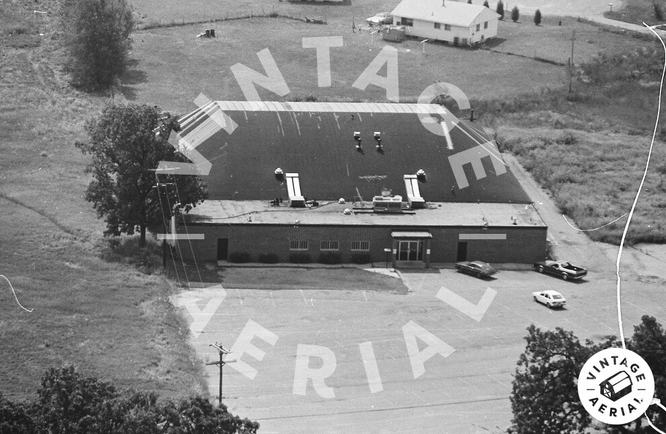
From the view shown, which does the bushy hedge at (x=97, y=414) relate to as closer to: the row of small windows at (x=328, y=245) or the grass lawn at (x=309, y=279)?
the grass lawn at (x=309, y=279)

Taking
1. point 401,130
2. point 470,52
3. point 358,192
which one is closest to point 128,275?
point 358,192

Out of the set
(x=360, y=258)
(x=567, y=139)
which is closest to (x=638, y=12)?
(x=567, y=139)

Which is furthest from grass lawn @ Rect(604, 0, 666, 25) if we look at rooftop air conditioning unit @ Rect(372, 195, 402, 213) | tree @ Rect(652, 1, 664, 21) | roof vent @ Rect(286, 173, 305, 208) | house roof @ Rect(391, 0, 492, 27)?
roof vent @ Rect(286, 173, 305, 208)

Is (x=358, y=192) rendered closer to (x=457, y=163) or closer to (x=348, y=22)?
(x=457, y=163)

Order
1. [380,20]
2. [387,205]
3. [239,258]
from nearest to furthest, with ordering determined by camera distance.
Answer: [239,258]
[387,205]
[380,20]

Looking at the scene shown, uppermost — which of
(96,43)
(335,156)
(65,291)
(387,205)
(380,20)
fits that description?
(96,43)

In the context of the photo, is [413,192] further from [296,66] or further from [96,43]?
[96,43]
